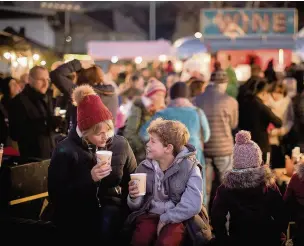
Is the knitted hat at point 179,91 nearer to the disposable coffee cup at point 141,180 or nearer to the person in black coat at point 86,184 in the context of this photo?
the person in black coat at point 86,184

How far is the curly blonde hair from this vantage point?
5.14m

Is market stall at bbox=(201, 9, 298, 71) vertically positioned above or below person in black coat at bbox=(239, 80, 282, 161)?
above

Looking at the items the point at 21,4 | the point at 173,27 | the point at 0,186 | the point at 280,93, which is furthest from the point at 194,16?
the point at 0,186

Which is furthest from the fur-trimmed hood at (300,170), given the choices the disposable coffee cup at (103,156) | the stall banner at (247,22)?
the stall banner at (247,22)

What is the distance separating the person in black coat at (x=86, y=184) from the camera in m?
5.16

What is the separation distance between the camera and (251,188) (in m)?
5.04

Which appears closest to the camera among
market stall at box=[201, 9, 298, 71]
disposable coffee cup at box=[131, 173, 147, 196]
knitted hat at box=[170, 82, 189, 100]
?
disposable coffee cup at box=[131, 173, 147, 196]

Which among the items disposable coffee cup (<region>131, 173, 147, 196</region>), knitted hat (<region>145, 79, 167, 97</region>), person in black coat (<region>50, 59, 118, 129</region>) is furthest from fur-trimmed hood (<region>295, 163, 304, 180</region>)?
knitted hat (<region>145, 79, 167, 97</region>)

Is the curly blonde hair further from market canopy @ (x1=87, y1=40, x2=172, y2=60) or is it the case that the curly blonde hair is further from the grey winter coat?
market canopy @ (x1=87, y1=40, x2=172, y2=60)

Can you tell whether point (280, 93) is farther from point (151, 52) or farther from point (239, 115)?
point (151, 52)

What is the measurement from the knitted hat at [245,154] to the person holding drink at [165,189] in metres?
0.31

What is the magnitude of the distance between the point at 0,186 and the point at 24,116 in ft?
6.97

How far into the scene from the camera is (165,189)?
201 inches

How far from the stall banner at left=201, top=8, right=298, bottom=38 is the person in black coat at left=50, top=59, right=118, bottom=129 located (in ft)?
54.4
